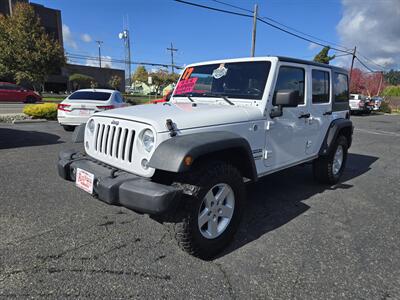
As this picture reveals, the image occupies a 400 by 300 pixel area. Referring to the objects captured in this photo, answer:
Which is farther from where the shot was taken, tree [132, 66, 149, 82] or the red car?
tree [132, 66, 149, 82]

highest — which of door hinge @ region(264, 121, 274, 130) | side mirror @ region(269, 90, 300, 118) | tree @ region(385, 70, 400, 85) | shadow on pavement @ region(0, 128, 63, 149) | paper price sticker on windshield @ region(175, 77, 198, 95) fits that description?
tree @ region(385, 70, 400, 85)

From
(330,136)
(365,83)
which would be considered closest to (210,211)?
(330,136)

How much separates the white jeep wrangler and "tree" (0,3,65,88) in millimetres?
21899

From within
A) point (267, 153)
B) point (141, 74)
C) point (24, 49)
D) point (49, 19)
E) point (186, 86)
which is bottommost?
point (267, 153)

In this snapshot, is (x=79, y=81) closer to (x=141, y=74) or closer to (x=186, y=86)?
(x=141, y=74)

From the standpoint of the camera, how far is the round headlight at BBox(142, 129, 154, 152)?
8.45ft

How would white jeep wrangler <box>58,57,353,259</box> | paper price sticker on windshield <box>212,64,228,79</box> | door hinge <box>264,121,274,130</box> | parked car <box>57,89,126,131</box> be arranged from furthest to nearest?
parked car <box>57,89,126,131</box>
paper price sticker on windshield <box>212,64,228,79</box>
door hinge <box>264,121,274,130</box>
white jeep wrangler <box>58,57,353,259</box>

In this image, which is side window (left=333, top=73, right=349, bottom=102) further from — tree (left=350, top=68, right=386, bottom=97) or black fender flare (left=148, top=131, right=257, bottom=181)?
tree (left=350, top=68, right=386, bottom=97)

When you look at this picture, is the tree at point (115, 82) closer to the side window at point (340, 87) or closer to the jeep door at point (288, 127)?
the side window at point (340, 87)

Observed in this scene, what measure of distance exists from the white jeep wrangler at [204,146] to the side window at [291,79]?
1 cm

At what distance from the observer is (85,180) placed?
109 inches

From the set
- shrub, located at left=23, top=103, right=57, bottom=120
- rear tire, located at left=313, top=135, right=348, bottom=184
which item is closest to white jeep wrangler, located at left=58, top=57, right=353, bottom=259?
rear tire, located at left=313, top=135, right=348, bottom=184

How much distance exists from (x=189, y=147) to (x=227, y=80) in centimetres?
171

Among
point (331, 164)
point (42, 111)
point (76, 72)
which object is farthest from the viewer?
point (76, 72)
